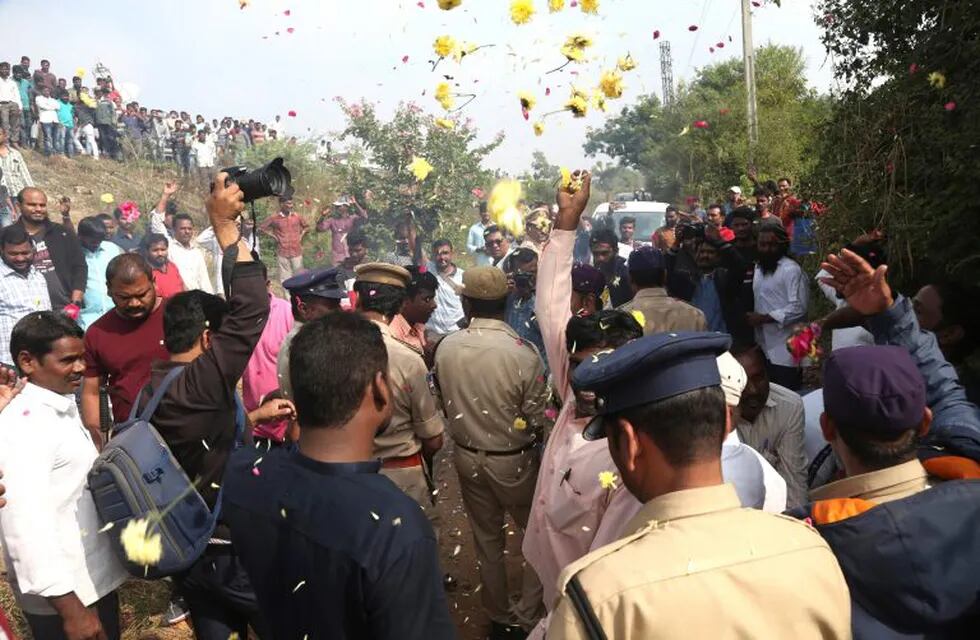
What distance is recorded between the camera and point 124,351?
171 inches

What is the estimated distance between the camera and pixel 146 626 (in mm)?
4918

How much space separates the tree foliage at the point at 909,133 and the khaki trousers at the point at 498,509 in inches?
105

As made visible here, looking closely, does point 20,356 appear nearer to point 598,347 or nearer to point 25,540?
point 25,540

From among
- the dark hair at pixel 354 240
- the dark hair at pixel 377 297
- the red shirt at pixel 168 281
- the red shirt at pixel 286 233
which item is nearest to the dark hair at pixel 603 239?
the dark hair at pixel 354 240

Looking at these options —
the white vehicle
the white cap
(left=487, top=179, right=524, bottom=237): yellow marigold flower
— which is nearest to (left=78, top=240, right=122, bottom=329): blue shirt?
(left=487, top=179, right=524, bottom=237): yellow marigold flower

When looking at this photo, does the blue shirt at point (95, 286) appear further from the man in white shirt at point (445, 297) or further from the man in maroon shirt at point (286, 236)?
the man in white shirt at point (445, 297)

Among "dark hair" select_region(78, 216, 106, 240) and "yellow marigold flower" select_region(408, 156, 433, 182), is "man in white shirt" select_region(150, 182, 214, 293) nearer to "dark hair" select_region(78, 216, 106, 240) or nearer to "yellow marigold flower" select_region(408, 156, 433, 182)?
"dark hair" select_region(78, 216, 106, 240)

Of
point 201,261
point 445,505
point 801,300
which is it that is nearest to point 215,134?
point 201,261

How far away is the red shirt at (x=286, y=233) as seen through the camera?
12.7 m

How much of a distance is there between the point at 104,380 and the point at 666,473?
3.97 meters

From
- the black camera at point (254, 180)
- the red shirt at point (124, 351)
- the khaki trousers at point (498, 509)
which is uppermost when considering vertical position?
the black camera at point (254, 180)

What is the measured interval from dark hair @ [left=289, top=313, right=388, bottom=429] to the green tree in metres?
11.7

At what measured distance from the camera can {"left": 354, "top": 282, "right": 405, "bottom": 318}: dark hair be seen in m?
4.55

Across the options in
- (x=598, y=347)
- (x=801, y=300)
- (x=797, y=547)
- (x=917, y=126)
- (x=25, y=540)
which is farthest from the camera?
(x=801, y=300)
